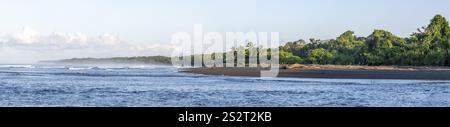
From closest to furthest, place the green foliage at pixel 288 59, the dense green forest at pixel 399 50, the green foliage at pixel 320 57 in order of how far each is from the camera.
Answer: the dense green forest at pixel 399 50 < the green foliage at pixel 320 57 < the green foliage at pixel 288 59

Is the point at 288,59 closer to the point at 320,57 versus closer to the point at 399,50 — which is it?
the point at 320,57

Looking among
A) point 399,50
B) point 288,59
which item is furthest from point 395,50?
point 288,59

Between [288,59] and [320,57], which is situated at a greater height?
[320,57]

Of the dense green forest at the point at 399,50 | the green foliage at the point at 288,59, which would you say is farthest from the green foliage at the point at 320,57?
the green foliage at the point at 288,59

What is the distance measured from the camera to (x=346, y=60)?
65812 mm

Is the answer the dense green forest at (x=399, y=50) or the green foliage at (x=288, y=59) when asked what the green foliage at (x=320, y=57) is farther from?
the green foliage at (x=288, y=59)

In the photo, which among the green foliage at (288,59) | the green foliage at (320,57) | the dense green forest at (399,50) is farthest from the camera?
the green foliage at (288,59)

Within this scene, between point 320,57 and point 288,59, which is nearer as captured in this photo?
point 320,57

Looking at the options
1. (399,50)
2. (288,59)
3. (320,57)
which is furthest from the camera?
(288,59)

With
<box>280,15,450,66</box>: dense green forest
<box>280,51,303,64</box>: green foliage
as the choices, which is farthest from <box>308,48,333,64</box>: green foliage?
<box>280,51,303,64</box>: green foliage

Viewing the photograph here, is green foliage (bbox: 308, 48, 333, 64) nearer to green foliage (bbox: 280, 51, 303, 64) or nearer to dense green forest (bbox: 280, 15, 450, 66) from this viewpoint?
dense green forest (bbox: 280, 15, 450, 66)
